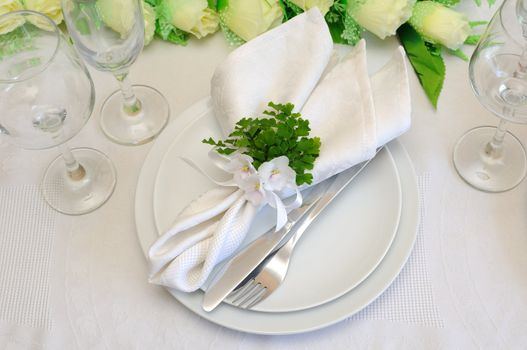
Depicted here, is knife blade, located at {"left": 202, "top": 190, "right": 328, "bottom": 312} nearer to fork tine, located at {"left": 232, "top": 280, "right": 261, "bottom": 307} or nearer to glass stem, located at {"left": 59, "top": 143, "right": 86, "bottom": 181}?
fork tine, located at {"left": 232, "top": 280, "right": 261, "bottom": 307}

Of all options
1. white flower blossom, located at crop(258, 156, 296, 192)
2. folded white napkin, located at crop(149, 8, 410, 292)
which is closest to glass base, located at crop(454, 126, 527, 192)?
folded white napkin, located at crop(149, 8, 410, 292)

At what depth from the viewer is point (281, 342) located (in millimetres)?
599

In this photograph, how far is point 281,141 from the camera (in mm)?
603

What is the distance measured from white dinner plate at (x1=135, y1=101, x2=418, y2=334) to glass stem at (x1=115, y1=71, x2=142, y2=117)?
0.34 ft

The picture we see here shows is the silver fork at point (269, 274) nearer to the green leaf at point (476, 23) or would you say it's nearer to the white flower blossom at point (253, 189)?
the white flower blossom at point (253, 189)

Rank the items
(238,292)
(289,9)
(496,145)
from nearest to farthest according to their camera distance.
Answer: (238,292) < (496,145) < (289,9)

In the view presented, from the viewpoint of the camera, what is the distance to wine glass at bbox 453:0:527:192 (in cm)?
60

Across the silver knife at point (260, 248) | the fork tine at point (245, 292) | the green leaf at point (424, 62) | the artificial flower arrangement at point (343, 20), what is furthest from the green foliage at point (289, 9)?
the fork tine at point (245, 292)

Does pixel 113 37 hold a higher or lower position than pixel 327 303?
higher

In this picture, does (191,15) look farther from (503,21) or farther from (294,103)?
(503,21)

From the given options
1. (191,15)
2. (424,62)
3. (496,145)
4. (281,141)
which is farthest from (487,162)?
(191,15)

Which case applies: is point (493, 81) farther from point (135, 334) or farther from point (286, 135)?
point (135, 334)

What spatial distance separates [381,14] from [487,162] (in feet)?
0.66

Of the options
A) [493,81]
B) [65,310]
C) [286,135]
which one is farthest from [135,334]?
[493,81]
